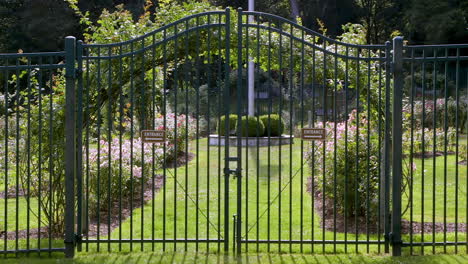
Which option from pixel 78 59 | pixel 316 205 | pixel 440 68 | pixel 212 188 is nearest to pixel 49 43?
pixel 440 68

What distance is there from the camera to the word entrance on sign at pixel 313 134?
6.22 metres

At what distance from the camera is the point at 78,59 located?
6.41 m

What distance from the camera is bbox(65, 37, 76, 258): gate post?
20.6ft

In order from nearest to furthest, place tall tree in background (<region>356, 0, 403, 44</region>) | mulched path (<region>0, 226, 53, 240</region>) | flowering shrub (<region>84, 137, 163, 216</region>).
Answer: mulched path (<region>0, 226, 53, 240</region>) < flowering shrub (<region>84, 137, 163, 216</region>) < tall tree in background (<region>356, 0, 403, 44</region>)

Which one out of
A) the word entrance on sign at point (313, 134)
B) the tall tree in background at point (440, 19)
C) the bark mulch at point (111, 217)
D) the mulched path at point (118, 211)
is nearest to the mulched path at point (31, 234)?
the bark mulch at point (111, 217)

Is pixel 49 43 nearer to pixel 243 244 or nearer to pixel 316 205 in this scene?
pixel 316 205

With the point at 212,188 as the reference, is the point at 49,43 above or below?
above

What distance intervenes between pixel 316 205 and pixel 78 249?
15.4ft

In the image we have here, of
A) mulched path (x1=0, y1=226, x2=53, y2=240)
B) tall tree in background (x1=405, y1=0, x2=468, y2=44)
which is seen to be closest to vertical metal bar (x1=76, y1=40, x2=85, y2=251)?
mulched path (x1=0, y1=226, x2=53, y2=240)

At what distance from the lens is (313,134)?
624 centimetres

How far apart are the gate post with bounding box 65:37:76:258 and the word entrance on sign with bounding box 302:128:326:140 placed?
7.35 feet

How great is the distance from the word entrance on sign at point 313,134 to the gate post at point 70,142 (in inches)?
88.2

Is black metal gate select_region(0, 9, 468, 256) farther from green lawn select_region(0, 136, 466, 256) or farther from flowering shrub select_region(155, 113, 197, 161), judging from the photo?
flowering shrub select_region(155, 113, 197, 161)

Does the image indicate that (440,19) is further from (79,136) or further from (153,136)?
(79,136)
